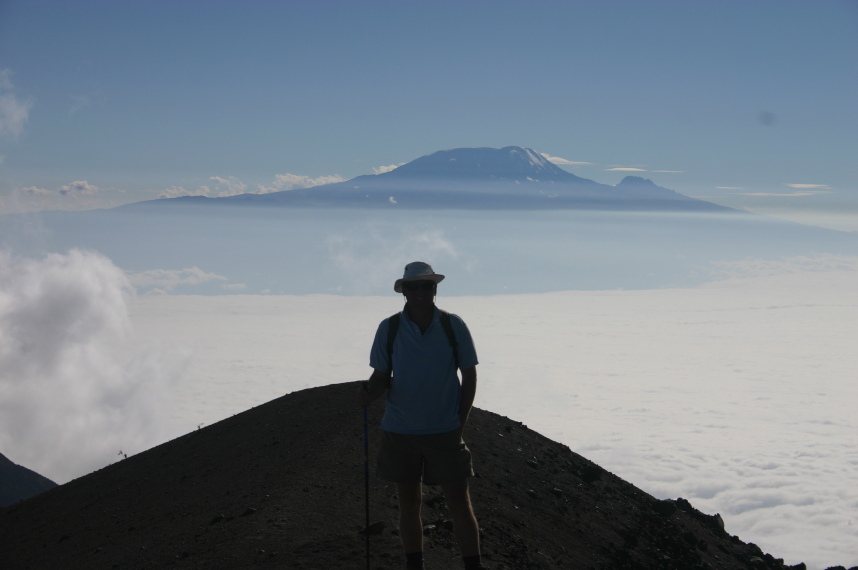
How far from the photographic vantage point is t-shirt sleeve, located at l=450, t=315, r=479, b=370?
19.1 ft

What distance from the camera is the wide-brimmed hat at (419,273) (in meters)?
5.80

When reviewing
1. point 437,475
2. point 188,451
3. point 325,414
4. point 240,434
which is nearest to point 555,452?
point 325,414

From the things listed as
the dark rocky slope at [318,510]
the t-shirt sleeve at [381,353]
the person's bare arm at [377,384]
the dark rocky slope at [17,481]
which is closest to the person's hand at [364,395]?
the person's bare arm at [377,384]

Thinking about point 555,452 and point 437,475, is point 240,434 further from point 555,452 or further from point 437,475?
point 437,475

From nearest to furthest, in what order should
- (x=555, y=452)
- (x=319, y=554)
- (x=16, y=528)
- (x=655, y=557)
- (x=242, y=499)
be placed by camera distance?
(x=319, y=554) < (x=242, y=499) < (x=655, y=557) < (x=16, y=528) < (x=555, y=452)

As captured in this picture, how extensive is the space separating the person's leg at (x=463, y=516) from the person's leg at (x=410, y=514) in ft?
0.83

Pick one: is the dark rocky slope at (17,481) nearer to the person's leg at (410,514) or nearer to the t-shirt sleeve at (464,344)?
the person's leg at (410,514)

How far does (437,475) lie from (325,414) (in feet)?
20.5

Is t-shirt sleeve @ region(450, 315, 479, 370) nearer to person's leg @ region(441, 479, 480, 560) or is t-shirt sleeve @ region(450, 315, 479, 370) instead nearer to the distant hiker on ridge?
the distant hiker on ridge

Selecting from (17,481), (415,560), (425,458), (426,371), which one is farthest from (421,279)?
(17,481)

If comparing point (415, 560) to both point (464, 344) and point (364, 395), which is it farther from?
point (464, 344)

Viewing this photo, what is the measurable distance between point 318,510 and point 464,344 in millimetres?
3543

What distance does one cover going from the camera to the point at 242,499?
898cm

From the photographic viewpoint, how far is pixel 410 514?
607 cm
